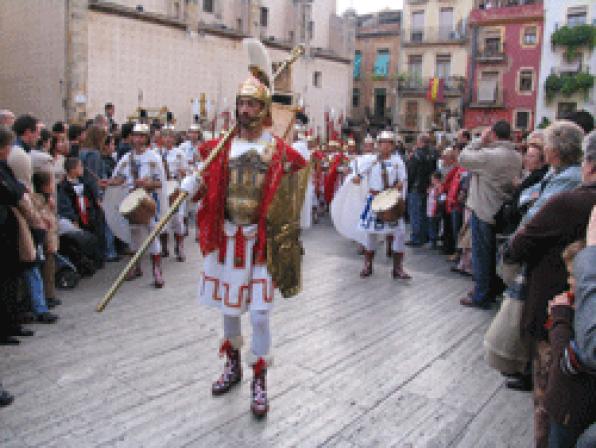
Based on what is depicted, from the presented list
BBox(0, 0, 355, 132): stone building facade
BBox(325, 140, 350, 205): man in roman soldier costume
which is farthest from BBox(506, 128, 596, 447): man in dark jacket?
BBox(0, 0, 355, 132): stone building facade

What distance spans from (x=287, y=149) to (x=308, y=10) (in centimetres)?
3101

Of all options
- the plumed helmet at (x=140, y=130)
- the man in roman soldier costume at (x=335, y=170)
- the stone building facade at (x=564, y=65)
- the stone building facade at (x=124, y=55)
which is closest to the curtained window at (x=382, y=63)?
the stone building facade at (x=564, y=65)

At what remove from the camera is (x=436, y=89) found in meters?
35.3

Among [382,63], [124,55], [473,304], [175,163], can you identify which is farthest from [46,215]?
[382,63]

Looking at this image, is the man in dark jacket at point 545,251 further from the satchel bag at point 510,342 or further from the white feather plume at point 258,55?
the white feather plume at point 258,55

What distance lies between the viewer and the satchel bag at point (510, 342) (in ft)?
10.5

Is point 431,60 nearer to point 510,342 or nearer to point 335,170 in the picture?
point 335,170

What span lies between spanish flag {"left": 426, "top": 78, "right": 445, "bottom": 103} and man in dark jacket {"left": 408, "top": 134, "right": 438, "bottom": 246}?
27353 mm

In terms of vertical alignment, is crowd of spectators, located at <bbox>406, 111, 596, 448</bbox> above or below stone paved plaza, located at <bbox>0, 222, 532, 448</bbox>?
above

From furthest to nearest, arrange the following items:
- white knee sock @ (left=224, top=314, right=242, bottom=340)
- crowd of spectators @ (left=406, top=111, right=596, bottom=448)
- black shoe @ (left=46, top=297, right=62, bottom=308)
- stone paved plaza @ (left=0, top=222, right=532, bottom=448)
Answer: black shoe @ (left=46, top=297, right=62, bottom=308)
white knee sock @ (left=224, top=314, right=242, bottom=340)
stone paved plaza @ (left=0, top=222, right=532, bottom=448)
crowd of spectators @ (left=406, top=111, right=596, bottom=448)

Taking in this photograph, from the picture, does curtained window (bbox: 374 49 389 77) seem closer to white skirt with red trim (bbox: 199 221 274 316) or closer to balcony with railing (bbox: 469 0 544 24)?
balcony with railing (bbox: 469 0 544 24)

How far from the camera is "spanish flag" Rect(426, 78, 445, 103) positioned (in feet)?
116

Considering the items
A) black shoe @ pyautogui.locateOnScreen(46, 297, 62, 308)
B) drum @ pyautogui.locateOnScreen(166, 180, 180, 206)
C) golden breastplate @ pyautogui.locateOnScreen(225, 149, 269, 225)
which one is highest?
golden breastplate @ pyautogui.locateOnScreen(225, 149, 269, 225)

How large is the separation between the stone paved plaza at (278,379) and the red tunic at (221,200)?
1.04 m
